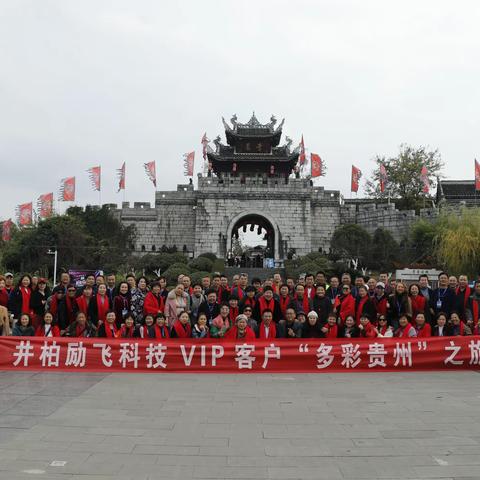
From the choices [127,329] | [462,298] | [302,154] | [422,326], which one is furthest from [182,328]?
[302,154]

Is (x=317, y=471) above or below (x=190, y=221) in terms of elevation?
below

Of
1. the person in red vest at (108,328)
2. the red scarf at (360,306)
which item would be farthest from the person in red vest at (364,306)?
the person in red vest at (108,328)

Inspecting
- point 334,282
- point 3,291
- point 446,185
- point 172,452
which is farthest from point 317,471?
point 446,185

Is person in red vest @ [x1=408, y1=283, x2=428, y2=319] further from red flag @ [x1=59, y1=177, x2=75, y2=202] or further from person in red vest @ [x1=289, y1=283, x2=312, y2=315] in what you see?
red flag @ [x1=59, y1=177, x2=75, y2=202]

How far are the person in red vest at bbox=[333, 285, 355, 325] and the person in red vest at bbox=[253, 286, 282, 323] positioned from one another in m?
0.99

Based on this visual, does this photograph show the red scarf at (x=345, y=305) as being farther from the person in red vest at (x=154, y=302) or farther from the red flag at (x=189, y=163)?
the red flag at (x=189, y=163)

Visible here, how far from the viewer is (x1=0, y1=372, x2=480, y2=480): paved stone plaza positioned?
3613 millimetres

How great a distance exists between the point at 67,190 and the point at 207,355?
83.1ft

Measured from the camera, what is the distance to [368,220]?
32.3 m

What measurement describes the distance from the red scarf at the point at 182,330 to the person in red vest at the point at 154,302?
793mm

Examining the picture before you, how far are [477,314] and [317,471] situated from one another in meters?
5.97

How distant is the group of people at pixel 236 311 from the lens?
7.86 m

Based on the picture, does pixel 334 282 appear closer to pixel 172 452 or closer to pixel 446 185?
pixel 172 452

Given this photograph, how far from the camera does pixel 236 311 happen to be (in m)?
8.30
